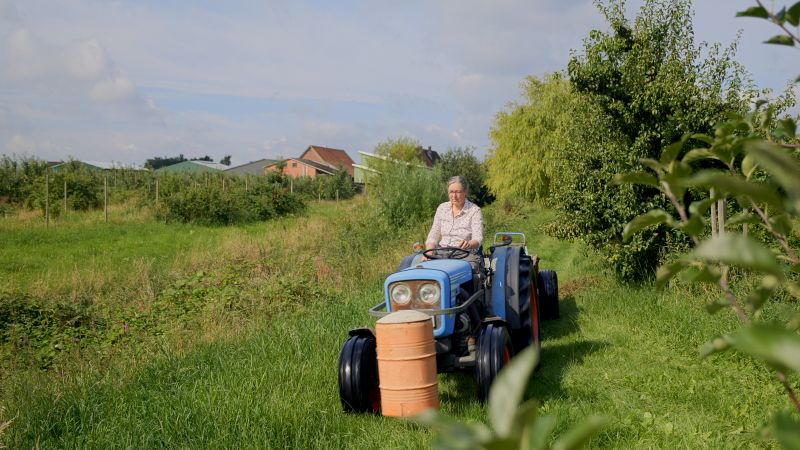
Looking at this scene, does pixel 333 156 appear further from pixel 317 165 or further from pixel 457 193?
pixel 457 193

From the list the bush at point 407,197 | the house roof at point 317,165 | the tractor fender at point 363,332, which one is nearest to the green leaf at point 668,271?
the tractor fender at point 363,332

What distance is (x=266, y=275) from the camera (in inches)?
450

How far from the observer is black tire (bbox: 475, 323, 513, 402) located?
4809 mm

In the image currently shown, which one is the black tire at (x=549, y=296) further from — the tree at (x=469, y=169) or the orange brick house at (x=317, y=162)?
the orange brick house at (x=317, y=162)

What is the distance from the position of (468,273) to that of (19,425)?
3.38m

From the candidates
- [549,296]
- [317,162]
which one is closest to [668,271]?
[549,296]

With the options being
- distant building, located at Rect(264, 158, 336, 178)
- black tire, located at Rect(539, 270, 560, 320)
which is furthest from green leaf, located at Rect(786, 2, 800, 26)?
distant building, located at Rect(264, 158, 336, 178)

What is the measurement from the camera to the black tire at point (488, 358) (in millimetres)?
4809

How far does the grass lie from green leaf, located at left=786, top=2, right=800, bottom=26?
2581 millimetres

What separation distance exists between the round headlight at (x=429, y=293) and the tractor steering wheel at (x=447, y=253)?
0.82 m

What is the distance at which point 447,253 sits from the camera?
5953 millimetres

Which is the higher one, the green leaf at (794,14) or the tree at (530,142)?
the tree at (530,142)

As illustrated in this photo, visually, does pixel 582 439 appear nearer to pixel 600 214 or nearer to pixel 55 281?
pixel 600 214

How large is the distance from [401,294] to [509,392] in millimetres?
4531
